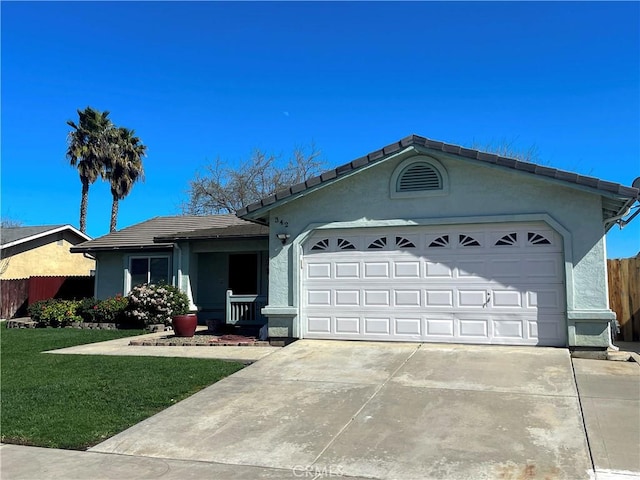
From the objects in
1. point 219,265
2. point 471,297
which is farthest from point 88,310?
point 471,297

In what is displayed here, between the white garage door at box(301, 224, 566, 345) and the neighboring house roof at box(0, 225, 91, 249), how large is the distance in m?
20.8

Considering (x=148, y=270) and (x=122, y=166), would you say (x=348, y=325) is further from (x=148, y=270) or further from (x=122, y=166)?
(x=122, y=166)

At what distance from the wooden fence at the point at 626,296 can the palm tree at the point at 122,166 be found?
30.1 metres

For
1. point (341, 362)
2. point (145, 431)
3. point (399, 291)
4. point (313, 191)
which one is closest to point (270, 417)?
point (145, 431)

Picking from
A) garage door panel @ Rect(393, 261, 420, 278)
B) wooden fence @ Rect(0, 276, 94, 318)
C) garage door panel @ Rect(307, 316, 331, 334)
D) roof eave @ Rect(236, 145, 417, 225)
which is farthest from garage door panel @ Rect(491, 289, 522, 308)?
wooden fence @ Rect(0, 276, 94, 318)

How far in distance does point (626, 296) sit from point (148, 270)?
1495cm

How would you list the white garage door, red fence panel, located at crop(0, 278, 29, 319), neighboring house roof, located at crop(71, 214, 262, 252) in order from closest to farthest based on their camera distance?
the white garage door < neighboring house roof, located at crop(71, 214, 262, 252) < red fence panel, located at crop(0, 278, 29, 319)

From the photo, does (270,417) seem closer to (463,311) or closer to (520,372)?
(520,372)

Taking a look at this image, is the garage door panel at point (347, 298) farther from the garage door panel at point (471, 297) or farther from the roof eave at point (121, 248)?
the roof eave at point (121, 248)

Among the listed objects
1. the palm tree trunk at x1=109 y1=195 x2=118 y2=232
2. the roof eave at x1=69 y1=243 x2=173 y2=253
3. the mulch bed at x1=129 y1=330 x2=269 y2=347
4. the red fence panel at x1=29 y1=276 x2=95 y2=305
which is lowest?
the mulch bed at x1=129 y1=330 x2=269 y2=347

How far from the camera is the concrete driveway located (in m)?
5.07

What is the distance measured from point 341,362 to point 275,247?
3.44 meters

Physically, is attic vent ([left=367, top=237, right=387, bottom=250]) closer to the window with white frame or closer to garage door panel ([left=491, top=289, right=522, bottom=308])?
garage door panel ([left=491, top=289, right=522, bottom=308])

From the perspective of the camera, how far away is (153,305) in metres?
16.3
